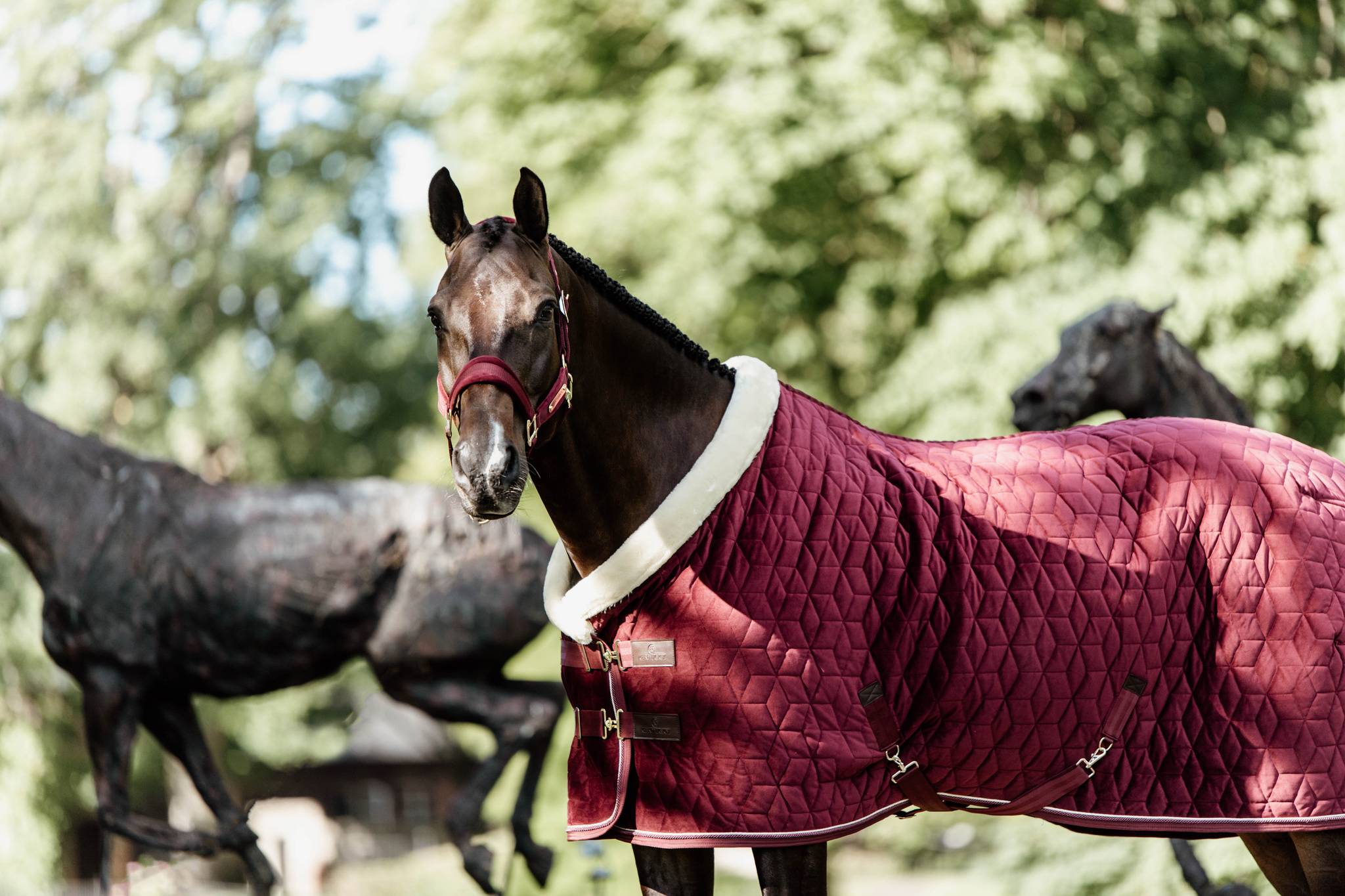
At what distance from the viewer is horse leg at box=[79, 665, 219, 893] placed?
6238 mm

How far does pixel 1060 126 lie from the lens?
1206 cm

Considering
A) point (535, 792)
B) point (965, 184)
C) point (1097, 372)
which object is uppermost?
point (965, 184)

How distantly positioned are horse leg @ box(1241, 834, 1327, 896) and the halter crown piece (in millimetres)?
2135

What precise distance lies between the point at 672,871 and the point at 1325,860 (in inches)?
63.8

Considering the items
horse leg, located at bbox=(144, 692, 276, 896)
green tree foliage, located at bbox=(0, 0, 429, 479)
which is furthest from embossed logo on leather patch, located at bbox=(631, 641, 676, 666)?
green tree foliage, located at bbox=(0, 0, 429, 479)

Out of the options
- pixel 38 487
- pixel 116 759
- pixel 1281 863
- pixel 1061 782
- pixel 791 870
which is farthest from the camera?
pixel 38 487

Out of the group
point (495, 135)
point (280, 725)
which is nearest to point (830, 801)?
point (495, 135)

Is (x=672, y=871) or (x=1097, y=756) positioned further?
(x=1097, y=756)

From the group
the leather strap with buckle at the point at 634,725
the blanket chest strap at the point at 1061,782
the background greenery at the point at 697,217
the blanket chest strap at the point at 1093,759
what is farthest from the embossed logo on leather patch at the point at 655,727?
the background greenery at the point at 697,217

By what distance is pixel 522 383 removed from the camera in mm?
2734

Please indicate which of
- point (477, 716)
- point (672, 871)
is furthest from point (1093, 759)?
point (477, 716)

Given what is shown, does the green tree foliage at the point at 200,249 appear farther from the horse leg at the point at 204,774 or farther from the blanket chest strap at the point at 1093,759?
the blanket chest strap at the point at 1093,759

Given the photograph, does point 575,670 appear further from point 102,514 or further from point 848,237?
point 848,237

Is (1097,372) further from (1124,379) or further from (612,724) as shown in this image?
(612,724)
